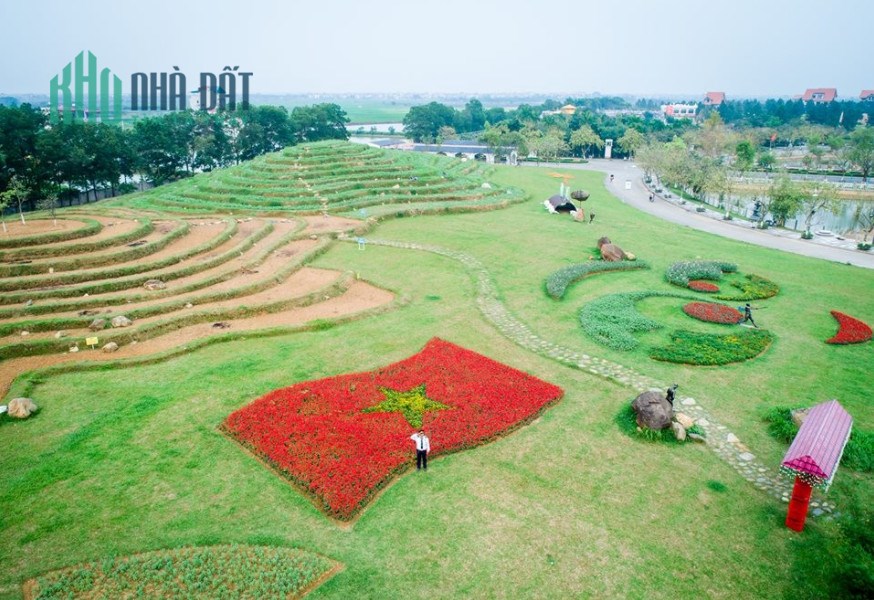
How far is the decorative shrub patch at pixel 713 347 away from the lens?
63.7 ft

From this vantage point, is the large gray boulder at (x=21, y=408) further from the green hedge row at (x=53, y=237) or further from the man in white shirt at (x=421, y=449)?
the green hedge row at (x=53, y=237)

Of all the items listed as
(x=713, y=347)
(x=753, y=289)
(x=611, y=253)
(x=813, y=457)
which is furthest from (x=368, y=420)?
(x=753, y=289)

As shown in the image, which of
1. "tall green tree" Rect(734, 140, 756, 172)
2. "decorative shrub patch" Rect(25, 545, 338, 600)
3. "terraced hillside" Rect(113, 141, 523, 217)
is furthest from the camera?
"tall green tree" Rect(734, 140, 756, 172)

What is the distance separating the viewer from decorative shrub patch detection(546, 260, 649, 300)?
26281mm

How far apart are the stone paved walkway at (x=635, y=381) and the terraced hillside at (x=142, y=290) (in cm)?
549

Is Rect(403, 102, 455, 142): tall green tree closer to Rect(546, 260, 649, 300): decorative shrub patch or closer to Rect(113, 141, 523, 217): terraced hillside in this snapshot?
Rect(113, 141, 523, 217): terraced hillside

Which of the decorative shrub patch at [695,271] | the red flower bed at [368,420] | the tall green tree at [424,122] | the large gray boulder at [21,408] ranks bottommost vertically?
the large gray boulder at [21,408]

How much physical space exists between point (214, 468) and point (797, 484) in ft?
46.2

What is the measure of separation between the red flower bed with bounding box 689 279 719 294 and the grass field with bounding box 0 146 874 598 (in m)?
4.54

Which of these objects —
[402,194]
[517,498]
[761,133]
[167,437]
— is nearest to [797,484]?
[517,498]

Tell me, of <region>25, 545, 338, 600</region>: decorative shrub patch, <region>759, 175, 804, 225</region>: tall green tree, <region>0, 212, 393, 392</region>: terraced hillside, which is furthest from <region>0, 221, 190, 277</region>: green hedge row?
<region>759, 175, 804, 225</region>: tall green tree

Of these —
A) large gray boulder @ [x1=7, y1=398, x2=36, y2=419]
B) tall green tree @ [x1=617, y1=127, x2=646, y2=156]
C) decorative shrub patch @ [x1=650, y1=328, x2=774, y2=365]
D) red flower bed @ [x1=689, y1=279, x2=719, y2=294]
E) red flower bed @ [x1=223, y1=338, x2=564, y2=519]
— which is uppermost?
tall green tree @ [x1=617, y1=127, x2=646, y2=156]

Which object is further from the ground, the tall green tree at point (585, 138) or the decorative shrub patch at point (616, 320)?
the tall green tree at point (585, 138)

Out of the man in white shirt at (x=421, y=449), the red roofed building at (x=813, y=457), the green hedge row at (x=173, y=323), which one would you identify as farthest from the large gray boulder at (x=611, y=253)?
the man in white shirt at (x=421, y=449)
